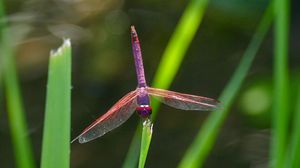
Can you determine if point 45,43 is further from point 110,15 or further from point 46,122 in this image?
point 46,122

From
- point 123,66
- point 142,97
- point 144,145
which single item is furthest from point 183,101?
point 123,66

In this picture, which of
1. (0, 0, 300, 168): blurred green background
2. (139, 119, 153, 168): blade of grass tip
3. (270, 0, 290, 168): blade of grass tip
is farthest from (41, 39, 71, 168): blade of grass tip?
(0, 0, 300, 168): blurred green background

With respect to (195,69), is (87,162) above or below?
below

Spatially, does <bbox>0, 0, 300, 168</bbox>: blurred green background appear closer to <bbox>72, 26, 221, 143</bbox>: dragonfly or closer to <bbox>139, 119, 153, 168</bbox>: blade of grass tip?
<bbox>72, 26, 221, 143</bbox>: dragonfly

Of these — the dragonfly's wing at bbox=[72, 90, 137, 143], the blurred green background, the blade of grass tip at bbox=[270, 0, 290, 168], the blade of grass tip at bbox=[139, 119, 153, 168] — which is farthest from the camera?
the blurred green background

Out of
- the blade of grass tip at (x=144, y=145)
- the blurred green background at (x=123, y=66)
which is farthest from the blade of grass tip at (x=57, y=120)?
the blurred green background at (x=123, y=66)

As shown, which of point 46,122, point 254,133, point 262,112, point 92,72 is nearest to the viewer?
point 46,122

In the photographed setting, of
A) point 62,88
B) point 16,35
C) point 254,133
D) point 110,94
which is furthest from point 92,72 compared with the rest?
point 62,88
